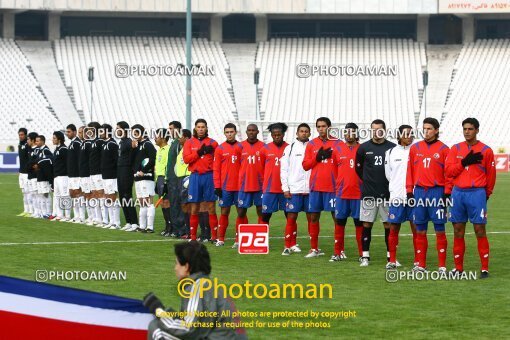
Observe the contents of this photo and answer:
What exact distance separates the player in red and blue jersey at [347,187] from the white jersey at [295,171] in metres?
0.88

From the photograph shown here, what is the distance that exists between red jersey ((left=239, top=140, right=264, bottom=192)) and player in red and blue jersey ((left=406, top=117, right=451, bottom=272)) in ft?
14.8

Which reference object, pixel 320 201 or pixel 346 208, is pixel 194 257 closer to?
pixel 346 208

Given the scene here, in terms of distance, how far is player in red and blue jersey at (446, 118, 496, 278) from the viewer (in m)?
15.4

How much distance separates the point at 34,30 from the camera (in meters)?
71.4

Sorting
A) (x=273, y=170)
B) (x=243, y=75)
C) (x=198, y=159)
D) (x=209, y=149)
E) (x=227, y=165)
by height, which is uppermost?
(x=243, y=75)

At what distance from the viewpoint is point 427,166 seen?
52.4 ft

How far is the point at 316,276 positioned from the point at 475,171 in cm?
269

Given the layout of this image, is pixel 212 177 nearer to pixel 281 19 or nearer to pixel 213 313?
pixel 213 313

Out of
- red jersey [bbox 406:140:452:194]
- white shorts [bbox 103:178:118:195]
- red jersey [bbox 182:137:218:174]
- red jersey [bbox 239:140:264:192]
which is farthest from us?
white shorts [bbox 103:178:118:195]

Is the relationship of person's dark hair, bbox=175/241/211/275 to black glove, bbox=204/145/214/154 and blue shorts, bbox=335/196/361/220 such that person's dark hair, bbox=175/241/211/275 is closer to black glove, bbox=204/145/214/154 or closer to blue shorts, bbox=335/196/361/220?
blue shorts, bbox=335/196/361/220

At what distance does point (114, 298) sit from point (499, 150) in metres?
55.1

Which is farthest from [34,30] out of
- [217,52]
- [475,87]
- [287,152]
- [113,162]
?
[287,152]

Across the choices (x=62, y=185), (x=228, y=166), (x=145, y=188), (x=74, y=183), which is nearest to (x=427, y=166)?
(x=228, y=166)

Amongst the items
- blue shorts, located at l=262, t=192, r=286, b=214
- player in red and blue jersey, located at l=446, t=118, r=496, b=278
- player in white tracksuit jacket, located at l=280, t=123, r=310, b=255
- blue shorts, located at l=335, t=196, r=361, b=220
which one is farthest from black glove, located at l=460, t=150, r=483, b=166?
blue shorts, located at l=262, t=192, r=286, b=214
